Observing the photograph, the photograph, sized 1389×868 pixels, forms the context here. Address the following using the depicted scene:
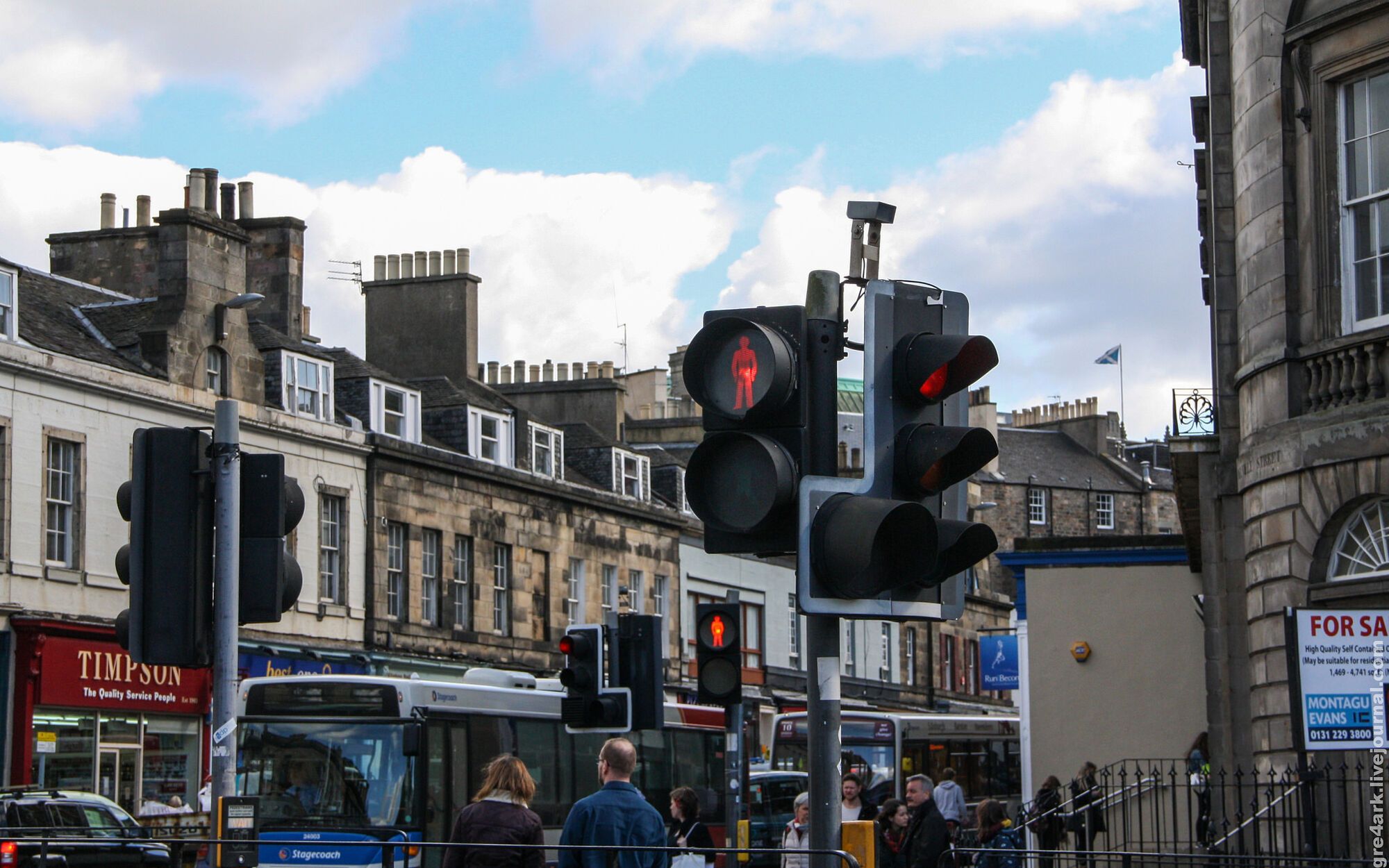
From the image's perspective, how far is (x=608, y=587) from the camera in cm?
4612

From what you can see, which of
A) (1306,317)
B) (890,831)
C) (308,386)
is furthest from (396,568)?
(1306,317)

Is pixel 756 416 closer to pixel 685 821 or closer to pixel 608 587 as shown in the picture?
pixel 685 821

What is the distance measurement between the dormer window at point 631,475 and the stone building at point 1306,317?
30.8 meters

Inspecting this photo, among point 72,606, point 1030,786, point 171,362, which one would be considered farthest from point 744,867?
point 171,362

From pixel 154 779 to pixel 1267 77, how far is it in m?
23.1

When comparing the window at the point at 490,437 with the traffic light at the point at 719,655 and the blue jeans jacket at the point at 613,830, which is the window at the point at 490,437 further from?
the blue jeans jacket at the point at 613,830

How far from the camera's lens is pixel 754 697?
49438 millimetres

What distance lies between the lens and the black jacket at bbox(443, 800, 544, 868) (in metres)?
9.32

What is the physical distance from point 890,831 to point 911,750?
63.8ft

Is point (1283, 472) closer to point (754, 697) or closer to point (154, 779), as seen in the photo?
point (154, 779)

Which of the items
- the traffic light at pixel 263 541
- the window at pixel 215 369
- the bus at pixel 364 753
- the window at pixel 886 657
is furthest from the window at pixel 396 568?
the traffic light at pixel 263 541

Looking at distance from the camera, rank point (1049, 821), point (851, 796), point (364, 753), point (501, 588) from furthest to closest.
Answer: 1. point (501, 588)
2. point (1049, 821)
3. point (364, 753)
4. point (851, 796)

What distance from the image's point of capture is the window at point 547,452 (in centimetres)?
4381

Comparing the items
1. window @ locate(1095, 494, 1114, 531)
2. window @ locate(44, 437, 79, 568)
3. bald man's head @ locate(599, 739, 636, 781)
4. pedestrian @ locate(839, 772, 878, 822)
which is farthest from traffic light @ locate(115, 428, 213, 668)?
window @ locate(1095, 494, 1114, 531)
